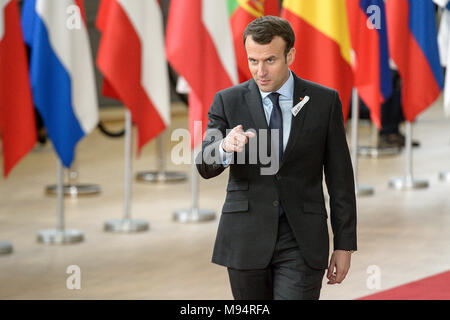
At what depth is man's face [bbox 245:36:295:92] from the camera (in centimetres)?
344

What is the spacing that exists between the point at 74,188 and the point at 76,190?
2.9 inches

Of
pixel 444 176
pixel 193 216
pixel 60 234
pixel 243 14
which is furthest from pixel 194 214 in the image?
pixel 444 176

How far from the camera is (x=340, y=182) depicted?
3.63 meters

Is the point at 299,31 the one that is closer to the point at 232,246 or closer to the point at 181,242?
the point at 181,242

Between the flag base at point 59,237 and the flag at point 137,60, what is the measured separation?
3.12 ft

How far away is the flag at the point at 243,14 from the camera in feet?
27.1

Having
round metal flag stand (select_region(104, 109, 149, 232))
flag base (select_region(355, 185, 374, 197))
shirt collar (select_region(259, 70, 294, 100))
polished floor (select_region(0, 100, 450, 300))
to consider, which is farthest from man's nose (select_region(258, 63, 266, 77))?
flag base (select_region(355, 185, 374, 197))

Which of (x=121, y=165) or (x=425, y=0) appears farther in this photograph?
(x=121, y=165)

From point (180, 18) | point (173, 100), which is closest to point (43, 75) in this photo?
→ point (180, 18)

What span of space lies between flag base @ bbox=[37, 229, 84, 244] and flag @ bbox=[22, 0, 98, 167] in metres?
0.65

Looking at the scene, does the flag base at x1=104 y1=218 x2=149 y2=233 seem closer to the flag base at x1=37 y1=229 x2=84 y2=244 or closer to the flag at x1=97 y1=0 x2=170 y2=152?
the flag base at x1=37 y1=229 x2=84 y2=244

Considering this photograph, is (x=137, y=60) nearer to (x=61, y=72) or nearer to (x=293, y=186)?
(x=61, y=72)

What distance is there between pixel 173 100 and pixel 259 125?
53.2ft
